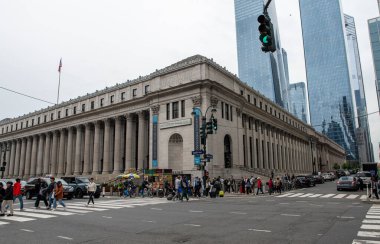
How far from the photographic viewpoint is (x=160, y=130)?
42000 mm

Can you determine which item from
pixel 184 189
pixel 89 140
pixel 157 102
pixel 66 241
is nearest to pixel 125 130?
pixel 89 140

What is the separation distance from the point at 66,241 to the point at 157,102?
3565cm

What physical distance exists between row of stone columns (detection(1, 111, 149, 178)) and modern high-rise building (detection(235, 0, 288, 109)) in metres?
125

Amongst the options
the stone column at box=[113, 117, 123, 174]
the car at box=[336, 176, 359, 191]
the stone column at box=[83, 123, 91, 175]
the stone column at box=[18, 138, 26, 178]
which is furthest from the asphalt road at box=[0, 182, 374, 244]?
the stone column at box=[18, 138, 26, 178]

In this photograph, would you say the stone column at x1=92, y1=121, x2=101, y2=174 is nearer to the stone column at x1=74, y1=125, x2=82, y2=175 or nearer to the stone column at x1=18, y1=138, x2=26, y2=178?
the stone column at x1=74, y1=125, x2=82, y2=175

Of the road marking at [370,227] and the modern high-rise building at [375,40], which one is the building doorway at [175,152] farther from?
the modern high-rise building at [375,40]

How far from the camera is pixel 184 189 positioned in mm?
22594

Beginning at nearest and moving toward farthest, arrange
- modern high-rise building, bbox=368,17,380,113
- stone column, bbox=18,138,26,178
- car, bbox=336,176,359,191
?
1. car, bbox=336,176,359,191
2. stone column, bbox=18,138,26,178
3. modern high-rise building, bbox=368,17,380,113

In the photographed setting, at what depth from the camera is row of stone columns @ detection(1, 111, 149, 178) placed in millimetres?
48031

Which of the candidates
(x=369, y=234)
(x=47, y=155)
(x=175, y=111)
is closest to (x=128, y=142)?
(x=175, y=111)

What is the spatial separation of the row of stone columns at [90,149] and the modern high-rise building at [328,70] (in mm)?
134798

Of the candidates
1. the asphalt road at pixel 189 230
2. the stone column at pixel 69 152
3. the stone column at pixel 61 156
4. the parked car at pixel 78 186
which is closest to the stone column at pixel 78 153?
the stone column at pixel 69 152

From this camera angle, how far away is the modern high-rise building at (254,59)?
542ft

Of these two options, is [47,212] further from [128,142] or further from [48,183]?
[128,142]
